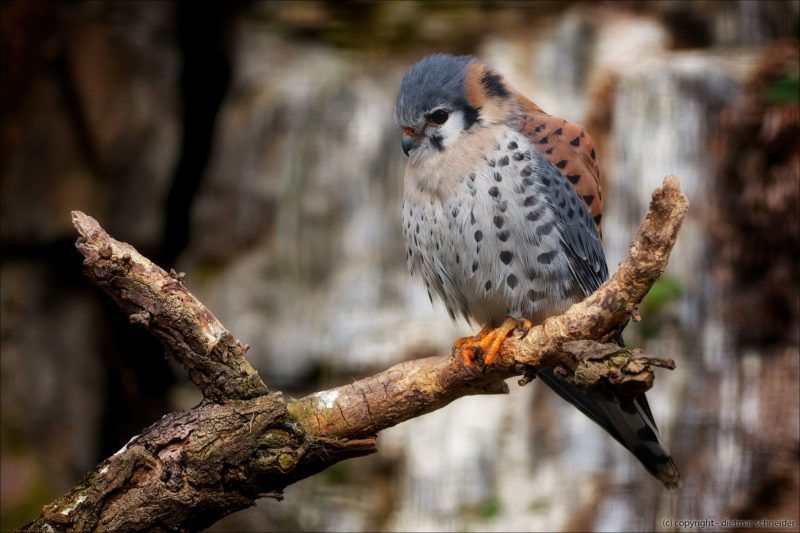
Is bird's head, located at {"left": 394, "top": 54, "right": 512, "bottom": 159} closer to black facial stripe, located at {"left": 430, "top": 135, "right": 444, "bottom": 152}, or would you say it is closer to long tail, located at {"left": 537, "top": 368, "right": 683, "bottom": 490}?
black facial stripe, located at {"left": 430, "top": 135, "right": 444, "bottom": 152}

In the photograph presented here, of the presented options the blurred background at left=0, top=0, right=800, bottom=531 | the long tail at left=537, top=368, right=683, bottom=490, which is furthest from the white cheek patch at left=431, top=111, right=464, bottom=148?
the blurred background at left=0, top=0, right=800, bottom=531

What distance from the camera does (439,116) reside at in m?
3.05

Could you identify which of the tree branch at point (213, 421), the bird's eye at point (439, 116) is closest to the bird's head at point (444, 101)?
the bird's eye at point (439, 116)

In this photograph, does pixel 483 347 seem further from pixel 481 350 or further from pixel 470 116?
pixel 470 116

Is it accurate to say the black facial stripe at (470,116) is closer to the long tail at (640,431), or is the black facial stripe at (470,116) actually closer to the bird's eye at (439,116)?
the bird's eye at (439,116)

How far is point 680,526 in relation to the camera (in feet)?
15.0

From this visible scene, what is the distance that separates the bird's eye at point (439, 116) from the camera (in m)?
3.03

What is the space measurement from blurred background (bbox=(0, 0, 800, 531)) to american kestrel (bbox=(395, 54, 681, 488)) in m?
1.98

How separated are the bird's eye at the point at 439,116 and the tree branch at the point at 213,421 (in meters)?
0.84

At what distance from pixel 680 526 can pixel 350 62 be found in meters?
3.35

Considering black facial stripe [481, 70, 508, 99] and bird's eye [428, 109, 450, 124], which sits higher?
black facial stripe [481, 70, 508, 99]

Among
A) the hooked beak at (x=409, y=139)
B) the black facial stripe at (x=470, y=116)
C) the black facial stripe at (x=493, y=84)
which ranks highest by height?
the black facial stripe at (x=493, y=84)

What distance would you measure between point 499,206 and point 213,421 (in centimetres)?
112

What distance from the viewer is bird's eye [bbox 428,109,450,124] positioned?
303 centimetres
